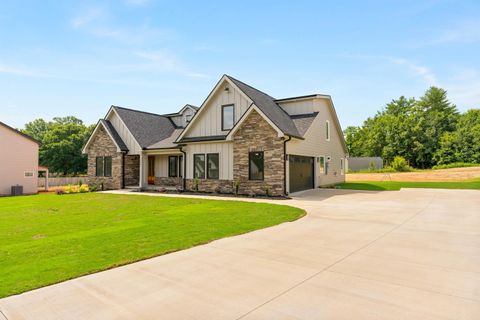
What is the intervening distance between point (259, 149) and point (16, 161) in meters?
20.5

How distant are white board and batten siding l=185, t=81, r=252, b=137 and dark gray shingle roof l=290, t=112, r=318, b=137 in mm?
3838

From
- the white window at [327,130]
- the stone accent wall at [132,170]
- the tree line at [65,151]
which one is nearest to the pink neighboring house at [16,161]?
the stone accent wall at [132,170]

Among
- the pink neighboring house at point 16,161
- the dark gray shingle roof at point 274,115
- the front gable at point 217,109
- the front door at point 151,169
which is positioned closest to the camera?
the dark gray shingle roof at point 274,115

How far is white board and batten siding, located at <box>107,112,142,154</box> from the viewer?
869 inches

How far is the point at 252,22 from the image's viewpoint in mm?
12719

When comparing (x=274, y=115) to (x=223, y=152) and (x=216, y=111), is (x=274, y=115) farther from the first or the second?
(x=216, y=111)

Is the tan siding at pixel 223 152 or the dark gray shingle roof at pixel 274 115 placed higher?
the dark gray shingle roof at pixel 274 115

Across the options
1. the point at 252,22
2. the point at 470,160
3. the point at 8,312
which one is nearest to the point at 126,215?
the point at 8,312

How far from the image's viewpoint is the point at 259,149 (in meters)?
16.4

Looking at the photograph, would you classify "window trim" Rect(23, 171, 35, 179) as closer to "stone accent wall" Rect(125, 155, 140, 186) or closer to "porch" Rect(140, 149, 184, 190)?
"stone accent wall" Rect(125, 155, 140, 186)

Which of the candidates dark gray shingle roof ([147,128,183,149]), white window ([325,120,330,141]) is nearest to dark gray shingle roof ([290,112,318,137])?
white window ([325,120,330,141])

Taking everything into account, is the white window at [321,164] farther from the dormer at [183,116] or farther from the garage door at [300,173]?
the dormer at [183,116]

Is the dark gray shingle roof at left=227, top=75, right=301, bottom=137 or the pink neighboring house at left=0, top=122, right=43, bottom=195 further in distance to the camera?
the pink neighboring house at left=0, top=122, right=43, bottom=195

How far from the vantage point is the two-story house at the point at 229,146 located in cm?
1638
